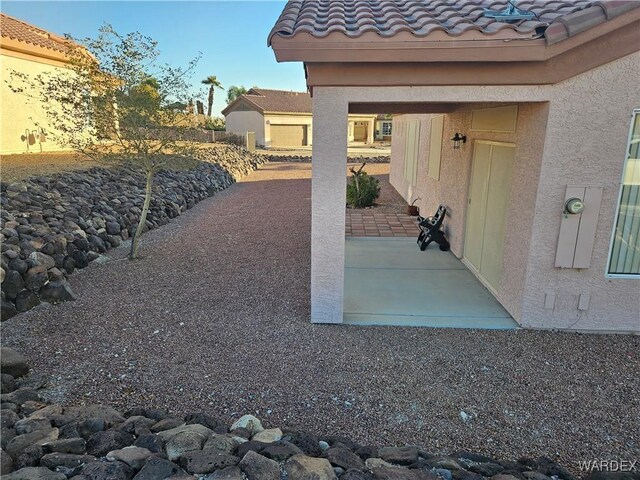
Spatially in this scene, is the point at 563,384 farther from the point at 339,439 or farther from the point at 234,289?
the point at 234,289

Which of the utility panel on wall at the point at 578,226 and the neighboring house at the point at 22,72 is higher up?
the neighboring house at the point at 22,72

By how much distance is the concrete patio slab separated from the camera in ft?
19.1

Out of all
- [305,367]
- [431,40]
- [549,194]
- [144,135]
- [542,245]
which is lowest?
[305,367]

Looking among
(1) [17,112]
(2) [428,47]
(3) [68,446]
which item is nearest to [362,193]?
(2) [428,47]

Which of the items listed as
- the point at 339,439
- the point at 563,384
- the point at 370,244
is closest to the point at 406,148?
the point at 370,244

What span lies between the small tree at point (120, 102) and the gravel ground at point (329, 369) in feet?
8.83

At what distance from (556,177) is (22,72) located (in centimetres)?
1911

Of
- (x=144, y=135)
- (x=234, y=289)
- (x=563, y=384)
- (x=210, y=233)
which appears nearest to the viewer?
(x=563, y=384)

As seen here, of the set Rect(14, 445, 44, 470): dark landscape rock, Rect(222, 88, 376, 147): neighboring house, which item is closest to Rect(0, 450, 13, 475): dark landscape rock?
Rect(14, 445, 44, 470): dark landscape rock

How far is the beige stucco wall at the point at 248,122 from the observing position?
46.1 meters

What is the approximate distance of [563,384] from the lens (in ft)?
14.3

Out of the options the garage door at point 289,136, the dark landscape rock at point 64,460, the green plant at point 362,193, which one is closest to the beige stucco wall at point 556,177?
the dark landscape rock at point 64,460

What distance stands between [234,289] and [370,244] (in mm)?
3807

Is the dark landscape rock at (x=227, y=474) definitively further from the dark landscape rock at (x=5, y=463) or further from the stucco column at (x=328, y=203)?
the stucco column at (x=328, y=203)
